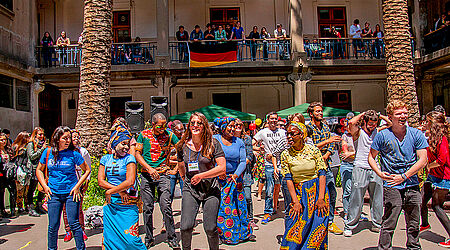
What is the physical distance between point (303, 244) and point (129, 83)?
14477mm

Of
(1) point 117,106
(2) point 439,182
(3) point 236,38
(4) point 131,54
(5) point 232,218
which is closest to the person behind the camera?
(2) point 439,182

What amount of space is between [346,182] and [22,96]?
45.6 feet

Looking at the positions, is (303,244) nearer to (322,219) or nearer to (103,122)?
(322,219)

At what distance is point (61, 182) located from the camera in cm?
432

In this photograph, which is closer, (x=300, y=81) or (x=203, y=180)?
(x=203, y=180)

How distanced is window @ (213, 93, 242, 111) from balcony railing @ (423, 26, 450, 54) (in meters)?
8.90

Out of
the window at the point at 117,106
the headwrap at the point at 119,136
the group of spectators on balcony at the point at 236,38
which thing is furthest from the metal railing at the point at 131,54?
the headwrap at the point at 119,136

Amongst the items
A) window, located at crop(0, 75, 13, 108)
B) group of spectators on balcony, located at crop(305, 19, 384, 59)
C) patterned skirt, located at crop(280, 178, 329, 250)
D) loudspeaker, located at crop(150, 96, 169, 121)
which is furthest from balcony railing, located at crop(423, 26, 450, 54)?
window, located at crop(0, 75, 13, 108)

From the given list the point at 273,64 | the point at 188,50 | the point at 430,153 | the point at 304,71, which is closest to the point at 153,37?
the point at 188,50

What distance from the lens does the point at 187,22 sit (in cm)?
1720

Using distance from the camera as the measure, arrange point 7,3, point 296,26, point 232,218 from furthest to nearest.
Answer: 1. point 296,26
2. point 7,3
3. point 232,218

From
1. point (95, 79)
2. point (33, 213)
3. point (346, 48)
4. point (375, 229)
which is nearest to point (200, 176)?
point (375, 229)

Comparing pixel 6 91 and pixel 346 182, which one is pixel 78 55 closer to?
pixel 6 91

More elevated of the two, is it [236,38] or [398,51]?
[236,38]
